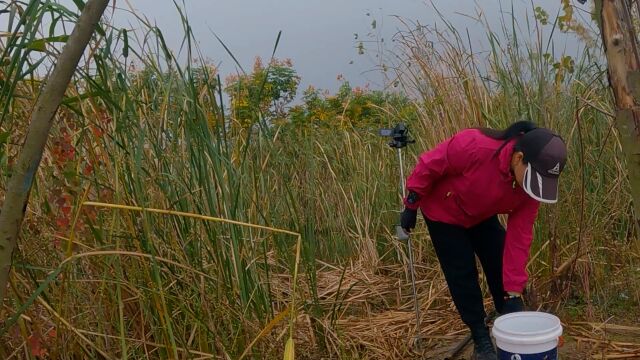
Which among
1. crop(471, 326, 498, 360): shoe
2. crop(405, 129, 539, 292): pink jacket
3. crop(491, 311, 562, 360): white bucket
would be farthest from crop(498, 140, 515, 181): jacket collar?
crop(471, 326, 498, 360): shoe

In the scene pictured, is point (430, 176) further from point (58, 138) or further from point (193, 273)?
point (58, 138)

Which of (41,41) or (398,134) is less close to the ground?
(41,41)

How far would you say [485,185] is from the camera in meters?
3.10

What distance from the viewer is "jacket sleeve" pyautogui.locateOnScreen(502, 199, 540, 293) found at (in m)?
3.11

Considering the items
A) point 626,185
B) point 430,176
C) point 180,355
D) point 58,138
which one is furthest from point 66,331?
point 626,185

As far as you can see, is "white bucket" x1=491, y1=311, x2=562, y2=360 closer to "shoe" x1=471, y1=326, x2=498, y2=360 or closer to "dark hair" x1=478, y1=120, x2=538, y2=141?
"shoe" x1=471, y1=326, x2=498, y2=360

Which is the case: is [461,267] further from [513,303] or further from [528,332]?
[528,332]

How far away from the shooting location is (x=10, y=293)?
7.37 feet

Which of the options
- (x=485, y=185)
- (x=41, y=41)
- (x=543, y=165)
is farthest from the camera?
(x=485, y=185)

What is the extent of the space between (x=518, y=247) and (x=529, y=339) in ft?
2.07

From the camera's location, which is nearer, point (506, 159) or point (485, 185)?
point (506, 159)

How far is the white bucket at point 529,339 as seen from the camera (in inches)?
101

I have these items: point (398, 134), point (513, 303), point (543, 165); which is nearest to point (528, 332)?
point (513, 303)

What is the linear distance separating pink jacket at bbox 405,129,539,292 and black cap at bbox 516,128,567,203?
8.1 inches
